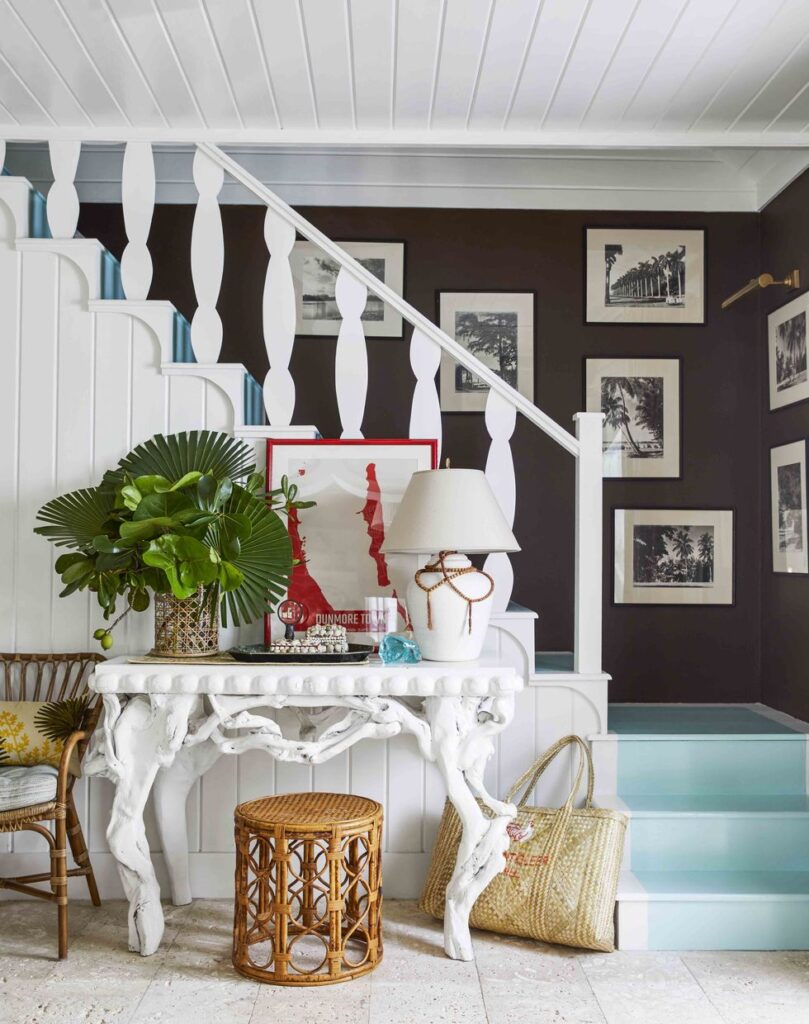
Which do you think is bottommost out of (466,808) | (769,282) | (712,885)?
(712,885)

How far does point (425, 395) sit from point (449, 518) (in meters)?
0.59

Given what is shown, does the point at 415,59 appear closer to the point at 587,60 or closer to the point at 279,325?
the point at 587,60

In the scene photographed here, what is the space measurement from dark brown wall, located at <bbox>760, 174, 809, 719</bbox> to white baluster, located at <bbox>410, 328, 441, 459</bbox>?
1496mm

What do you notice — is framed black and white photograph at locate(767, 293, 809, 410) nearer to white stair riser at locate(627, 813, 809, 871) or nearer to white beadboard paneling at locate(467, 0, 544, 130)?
white beadboard paneling at locate(467, 0, 544, 130)

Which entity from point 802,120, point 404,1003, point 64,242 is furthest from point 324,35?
point 404,1003

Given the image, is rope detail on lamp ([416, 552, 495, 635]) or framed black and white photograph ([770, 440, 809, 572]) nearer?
rope detail on lamp ([416, 552, 495, 635])

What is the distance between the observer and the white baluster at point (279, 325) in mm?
3203

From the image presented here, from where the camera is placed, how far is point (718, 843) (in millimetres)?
2988

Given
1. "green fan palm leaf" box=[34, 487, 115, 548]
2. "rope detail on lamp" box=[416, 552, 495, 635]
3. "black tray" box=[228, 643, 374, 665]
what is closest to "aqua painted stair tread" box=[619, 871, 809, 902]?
"rope detail on lamp" box=[416, 552, 495, 635]

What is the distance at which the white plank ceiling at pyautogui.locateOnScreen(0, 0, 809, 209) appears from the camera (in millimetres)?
2664

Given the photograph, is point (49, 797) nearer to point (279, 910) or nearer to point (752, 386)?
point (279, 910)

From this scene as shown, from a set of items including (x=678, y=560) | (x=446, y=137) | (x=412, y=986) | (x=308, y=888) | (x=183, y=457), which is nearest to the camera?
(x=412, y=986)

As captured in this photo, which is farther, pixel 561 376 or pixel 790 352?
pixel 561 376

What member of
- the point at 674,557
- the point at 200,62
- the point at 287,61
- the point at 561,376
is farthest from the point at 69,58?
the point at 674,557
